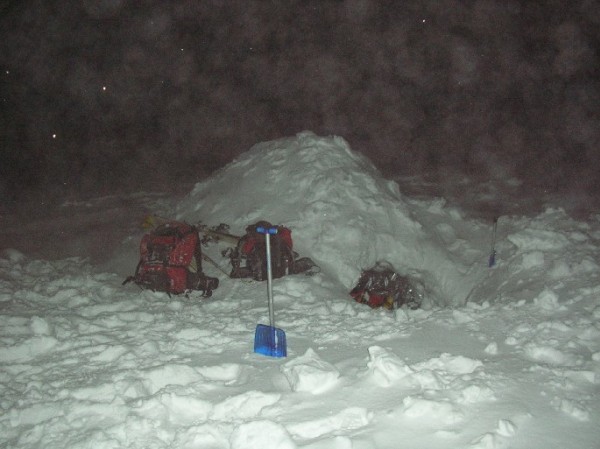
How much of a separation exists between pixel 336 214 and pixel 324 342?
3136 mm

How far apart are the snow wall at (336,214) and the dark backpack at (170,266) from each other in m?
1.26

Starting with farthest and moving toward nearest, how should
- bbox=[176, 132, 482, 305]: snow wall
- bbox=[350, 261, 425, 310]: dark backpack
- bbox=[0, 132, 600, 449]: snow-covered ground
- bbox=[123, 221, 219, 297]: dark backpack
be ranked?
bbox=[176, 132, 482, 305]: snow wall < bbox=[350, 261, 425, 310]: dark backpack < bbox=[123, 221, 219, 297]: dark backpack < bbox=[0, 132, 600, 449]: snow-covered ground

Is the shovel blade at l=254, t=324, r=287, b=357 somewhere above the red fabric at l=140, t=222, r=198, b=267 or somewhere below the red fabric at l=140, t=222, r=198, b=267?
below

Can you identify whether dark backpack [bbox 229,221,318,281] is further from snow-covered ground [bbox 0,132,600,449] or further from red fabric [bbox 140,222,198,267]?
red fabric [bbox 140,222,198,267]

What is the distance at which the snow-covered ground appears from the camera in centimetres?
281

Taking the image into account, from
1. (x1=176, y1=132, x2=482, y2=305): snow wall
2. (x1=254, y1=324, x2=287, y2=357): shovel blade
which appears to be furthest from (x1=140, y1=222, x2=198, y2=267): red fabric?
(x1=254, y1=324, x2=287, y2=357): shovel blade

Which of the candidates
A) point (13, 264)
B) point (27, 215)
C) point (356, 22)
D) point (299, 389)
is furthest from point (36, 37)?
point (299, 389)

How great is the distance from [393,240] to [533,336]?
11.0ft

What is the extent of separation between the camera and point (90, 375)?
3758mm

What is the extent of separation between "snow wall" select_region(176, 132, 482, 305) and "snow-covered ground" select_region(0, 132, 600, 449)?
3 centimetres

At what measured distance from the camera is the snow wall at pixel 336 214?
6770mm

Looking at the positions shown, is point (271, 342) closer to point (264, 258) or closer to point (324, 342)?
point (324, 342)

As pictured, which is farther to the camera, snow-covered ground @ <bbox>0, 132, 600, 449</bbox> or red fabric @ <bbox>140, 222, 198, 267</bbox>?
red fabric @ <bbox>140, 222, 198, 267</bbox>

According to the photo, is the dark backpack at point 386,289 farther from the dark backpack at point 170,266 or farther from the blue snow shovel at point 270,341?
the blue snow shovel at point 270,341
